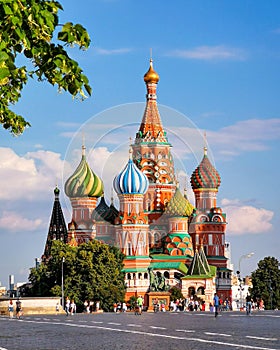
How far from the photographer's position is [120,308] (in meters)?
70.3

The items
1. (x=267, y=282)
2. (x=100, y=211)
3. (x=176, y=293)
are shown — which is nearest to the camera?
(x=176, y=293)

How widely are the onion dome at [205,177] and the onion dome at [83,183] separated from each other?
11861 mm

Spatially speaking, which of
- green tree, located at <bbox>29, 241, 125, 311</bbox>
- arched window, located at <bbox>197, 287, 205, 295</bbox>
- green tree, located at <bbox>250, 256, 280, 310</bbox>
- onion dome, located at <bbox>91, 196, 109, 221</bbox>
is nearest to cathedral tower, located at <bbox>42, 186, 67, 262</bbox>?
onion dome, located at <bbox>91, 196, 109, 221</bbox>

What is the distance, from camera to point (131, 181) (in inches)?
3738

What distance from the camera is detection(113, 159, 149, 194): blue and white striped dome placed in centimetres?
9494

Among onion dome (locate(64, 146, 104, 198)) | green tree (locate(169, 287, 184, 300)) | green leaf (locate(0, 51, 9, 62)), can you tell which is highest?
onion dome (locate(64, 146, 104, 198))

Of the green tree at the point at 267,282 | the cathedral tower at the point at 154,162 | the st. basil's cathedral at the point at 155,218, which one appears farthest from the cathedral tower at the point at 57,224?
the green tree at the point at 267,282

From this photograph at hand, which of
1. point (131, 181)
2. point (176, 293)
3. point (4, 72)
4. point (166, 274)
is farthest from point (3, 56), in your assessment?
point (166, 274)

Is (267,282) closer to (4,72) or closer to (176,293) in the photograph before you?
(176,293)

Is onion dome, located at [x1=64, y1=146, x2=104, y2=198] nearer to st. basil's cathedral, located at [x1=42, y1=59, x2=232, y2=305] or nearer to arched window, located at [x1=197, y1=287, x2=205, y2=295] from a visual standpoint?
st. basil's cathedral, located at [x1=42, y1=59, x2=232, y2=305]

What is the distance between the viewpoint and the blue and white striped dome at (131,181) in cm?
9494

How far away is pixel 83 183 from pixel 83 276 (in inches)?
1061

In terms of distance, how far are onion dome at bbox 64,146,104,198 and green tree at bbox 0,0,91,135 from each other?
9317cm

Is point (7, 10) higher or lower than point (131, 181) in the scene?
lower
